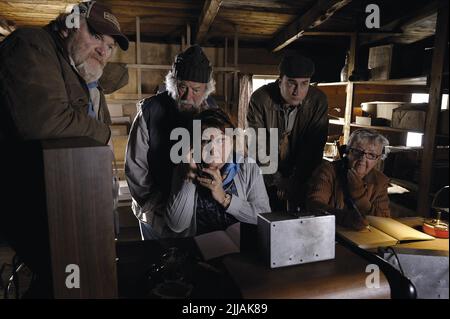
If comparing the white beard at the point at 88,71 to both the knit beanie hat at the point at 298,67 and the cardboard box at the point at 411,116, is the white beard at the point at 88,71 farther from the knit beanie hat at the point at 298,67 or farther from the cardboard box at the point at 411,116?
the cardboard box at the point at 411,116

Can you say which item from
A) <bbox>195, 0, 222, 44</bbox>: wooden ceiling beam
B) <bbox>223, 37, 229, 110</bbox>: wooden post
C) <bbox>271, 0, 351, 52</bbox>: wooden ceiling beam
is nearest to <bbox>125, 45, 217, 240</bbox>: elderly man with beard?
<bbox>195, 0, 222, 44</bbox>: wooden ceiling beam

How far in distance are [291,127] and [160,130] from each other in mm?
1283

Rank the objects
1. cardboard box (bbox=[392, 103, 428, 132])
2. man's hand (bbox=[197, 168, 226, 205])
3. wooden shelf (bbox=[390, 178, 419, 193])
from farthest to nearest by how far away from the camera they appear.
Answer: wooden shelf (bbox=[390, 178, 419, 193]) → cardboard box (bbox=[392, 103, 428, 132]) → man's hand (bbox=[197, 168, 226, 205])

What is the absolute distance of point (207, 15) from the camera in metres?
3.82

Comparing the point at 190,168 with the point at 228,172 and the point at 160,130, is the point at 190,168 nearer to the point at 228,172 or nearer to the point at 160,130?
the point at 228,172

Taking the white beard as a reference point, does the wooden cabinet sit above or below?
below

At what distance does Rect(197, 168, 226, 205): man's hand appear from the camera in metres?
1.68

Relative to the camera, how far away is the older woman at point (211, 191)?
68.1 inches

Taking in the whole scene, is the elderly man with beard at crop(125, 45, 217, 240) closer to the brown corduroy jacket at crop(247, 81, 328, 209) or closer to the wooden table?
the brown corduroy jacket at crop(247, 81, 328, 209)

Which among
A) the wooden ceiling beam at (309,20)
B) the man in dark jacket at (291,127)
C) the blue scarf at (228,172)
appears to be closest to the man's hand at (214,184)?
the blue scarf at (228,172)

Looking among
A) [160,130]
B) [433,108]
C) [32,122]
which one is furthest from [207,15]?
[32,122]

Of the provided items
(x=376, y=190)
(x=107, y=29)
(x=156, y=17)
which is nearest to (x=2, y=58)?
(x=107, y=29)

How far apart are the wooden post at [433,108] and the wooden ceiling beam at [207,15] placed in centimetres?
193

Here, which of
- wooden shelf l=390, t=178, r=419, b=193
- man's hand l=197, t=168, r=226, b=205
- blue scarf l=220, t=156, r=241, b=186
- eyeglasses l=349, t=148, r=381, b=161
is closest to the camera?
man's hand l=197, t=168, r=226, b=205
